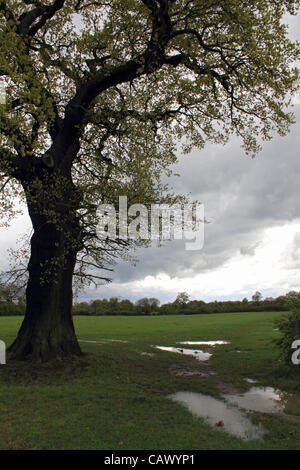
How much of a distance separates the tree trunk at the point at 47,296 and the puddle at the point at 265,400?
8.54 m

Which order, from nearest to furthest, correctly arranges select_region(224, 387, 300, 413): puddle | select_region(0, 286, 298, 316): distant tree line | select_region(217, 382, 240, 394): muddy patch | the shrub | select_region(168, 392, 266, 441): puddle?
1. select_region(168, 392, 266, 441): puddle
2. select_region(224, 387, 300, 413): puddle
3. select_region(217, 382, 240, 394): muddy patch
4. the shrub
5. select_region(0, 286, 298, 316): distant tree line

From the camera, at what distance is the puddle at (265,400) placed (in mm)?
10297

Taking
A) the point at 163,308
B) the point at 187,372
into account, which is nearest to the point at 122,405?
the point at 187,372

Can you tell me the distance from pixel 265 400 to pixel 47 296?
10539mm

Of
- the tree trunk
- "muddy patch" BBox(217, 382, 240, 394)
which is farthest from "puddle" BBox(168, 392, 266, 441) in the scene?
the tree trunk

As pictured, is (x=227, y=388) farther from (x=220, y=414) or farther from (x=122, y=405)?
(x=122, y=405)

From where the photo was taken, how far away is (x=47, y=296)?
16734 millimetres

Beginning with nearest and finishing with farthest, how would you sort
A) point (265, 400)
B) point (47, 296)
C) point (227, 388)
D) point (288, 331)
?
point (265, 400) < point (227, 388) < point (288, 331) < point (47, 296)

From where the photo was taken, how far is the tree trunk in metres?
16.0

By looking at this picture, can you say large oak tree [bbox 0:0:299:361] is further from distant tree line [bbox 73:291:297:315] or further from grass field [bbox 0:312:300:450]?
distant tree line [bbox 73:291:297:315]

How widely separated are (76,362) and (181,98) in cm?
1447

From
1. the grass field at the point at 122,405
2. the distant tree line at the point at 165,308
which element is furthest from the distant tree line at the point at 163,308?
the grass field at the point at 122,405

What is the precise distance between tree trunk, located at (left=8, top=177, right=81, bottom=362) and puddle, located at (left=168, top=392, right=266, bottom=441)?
7.12 metres
